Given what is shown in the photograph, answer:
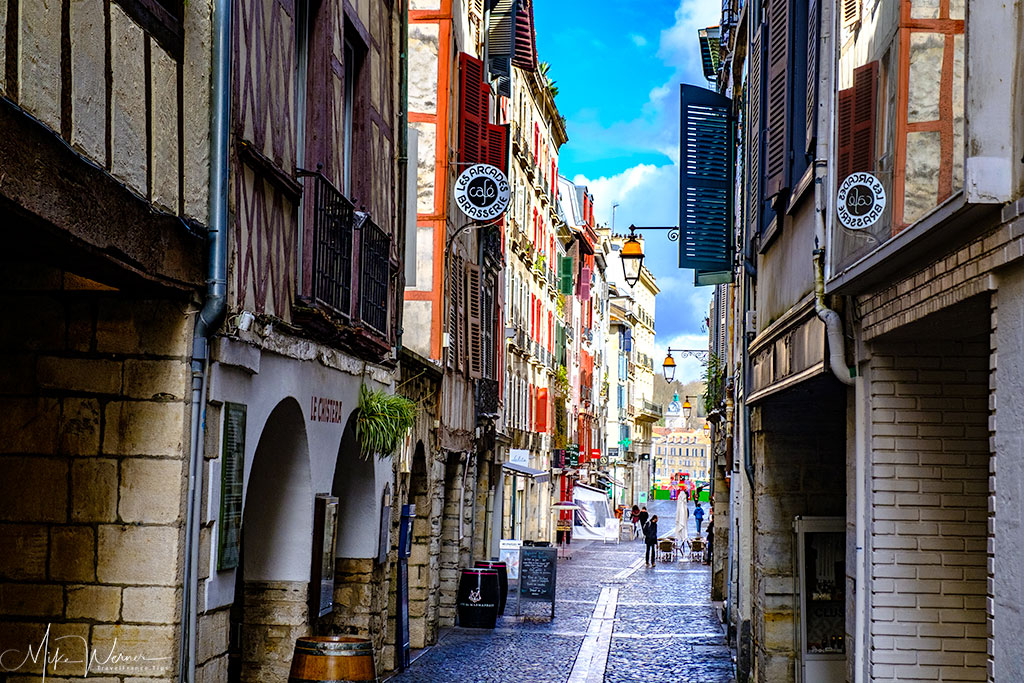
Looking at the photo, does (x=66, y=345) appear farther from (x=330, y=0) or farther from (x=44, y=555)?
(x=330, y=0)

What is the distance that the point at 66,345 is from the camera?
739cm

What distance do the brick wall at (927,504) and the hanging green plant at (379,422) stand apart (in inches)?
235

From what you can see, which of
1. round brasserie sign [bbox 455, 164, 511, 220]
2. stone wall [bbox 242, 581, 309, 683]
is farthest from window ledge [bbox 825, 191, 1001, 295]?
round brasserie sign [bbox 455, 164, 511, 220]

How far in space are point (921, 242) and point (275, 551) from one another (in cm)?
611

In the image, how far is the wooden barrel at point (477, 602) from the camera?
20.9 meters

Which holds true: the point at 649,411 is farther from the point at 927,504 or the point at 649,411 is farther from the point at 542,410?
the point at 927,504

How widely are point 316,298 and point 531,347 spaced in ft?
106

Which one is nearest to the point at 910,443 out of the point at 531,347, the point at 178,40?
the point at 178,40

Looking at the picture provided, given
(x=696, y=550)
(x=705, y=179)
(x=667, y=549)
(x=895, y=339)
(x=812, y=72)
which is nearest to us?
(x=895, y=339)

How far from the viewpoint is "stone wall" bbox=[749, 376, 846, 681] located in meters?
12.4

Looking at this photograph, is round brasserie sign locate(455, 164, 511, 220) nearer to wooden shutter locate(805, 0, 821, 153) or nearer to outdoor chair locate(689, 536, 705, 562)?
wooden shutter locate(805, 0, 821, 153)

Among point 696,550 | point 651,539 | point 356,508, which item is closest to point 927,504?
point 356,508

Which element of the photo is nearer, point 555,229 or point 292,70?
point 292,70

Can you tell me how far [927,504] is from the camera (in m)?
7.62
